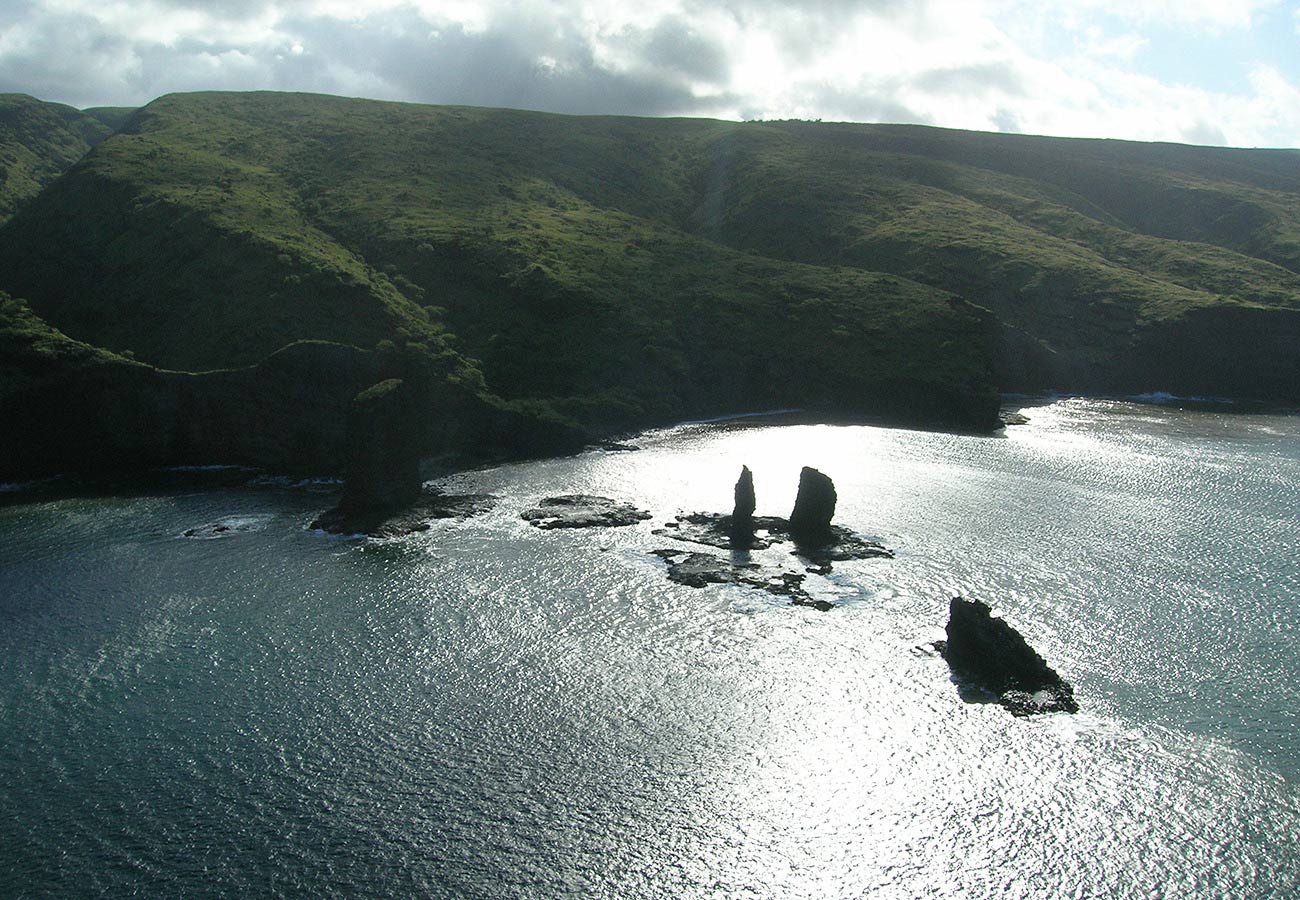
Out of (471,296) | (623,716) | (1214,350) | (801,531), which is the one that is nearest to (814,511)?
(801,531)

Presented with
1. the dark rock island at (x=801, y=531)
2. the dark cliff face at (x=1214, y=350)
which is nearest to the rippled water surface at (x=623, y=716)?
the dark rock island at (x=801, y=531)

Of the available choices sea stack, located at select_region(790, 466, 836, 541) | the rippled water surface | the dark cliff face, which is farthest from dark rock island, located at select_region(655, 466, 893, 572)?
the dark cliff face

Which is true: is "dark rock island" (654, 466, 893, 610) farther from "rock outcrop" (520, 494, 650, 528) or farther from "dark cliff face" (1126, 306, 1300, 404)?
"dark cliff face" (1126, 306, 1300, 404)

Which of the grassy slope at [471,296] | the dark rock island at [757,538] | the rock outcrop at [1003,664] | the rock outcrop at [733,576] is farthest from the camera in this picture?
the grassy slope at [471,296]

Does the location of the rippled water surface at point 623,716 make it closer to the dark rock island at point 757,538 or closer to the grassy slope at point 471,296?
the dark rock island at point 757,538

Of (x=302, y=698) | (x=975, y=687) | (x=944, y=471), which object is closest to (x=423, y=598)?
(x=302, y=698)

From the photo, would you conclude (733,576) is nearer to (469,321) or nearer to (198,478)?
(198,478)
